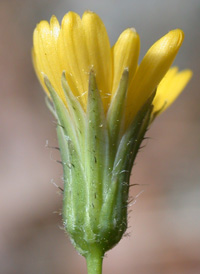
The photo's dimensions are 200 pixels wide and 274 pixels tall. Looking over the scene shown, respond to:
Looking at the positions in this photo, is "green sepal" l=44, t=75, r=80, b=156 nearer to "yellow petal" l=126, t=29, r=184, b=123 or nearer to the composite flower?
the composite flower

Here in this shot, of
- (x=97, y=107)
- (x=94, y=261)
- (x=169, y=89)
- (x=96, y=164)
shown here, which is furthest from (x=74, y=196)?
(x=169, y=89)

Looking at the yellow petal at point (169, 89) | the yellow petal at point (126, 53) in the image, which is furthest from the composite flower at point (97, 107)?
the yellow petal at point (169, 89)

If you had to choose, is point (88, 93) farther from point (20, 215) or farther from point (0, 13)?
point (0, 13)

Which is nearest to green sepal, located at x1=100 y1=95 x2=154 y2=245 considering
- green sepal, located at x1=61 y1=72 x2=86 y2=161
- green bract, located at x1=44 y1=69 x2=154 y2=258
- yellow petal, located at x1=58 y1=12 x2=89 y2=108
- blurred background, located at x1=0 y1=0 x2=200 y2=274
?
green bract, located at x1=44 y1=69 x2=154 y2=258

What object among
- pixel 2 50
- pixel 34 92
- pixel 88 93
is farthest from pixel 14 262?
pixel 88 93

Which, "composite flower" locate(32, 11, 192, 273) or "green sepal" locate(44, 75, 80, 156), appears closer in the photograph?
"composite flower" locate(32, 11, 192, 273)

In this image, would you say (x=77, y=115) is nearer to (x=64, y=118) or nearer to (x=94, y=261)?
(x=64, y=118)

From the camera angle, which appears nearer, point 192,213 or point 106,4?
point 192,213
